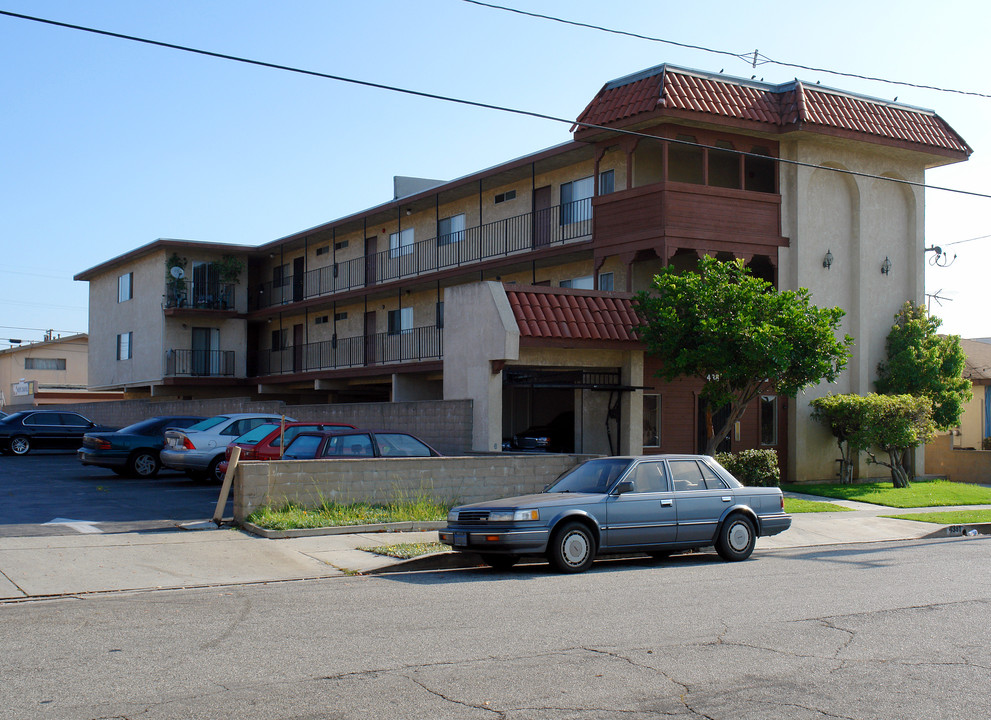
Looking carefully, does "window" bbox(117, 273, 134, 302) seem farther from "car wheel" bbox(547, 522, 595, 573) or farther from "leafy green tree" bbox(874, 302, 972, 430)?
"car wheel" bbox(547, 522, 595, 573)

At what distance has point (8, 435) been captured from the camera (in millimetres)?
32812

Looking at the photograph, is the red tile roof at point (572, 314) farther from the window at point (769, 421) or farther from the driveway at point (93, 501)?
the driveway at point (93, 501)

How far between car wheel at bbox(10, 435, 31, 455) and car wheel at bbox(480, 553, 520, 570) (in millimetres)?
25177

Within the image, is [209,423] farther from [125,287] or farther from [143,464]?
[125,287]

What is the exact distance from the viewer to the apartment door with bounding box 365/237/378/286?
3675 centimetres

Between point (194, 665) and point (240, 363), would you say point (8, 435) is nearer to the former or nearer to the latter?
point (240, 363)

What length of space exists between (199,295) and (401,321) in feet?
36.1

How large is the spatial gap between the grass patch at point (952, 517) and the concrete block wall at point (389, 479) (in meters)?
6.82

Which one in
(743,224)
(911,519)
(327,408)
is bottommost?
(911,519)

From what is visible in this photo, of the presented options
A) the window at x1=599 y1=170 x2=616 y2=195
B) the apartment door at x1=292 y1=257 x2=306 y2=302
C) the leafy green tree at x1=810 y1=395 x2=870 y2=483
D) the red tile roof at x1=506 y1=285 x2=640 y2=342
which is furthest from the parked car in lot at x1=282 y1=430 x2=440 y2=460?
the apartment door at x1=292 y1=257 x2=306 y2=302

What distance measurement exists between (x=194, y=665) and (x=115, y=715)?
126cm

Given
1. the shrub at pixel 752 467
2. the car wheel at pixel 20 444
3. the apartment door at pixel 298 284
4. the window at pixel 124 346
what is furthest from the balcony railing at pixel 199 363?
the shrub at pixel 752 467

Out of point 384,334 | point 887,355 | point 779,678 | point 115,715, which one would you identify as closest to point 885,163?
point 887,355

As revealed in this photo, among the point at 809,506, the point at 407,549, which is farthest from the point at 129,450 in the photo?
the point at 809,506
